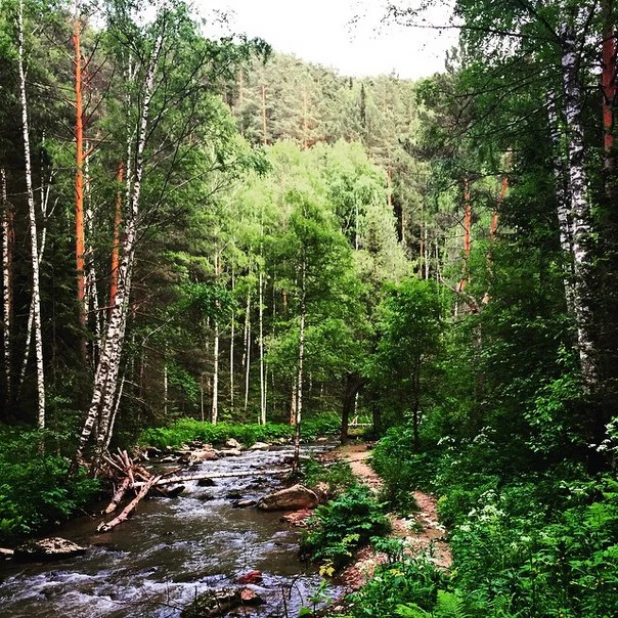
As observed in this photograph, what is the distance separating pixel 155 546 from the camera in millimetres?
8078

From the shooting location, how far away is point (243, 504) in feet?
36.6

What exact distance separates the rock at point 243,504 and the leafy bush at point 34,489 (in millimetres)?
3253

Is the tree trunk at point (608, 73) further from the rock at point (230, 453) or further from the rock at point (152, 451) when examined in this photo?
the rock at point (152, 451)

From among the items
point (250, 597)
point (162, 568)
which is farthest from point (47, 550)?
point (250, 597)

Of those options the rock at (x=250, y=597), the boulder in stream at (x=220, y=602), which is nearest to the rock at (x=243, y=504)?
the boulder in stream at (x=220, y=602)

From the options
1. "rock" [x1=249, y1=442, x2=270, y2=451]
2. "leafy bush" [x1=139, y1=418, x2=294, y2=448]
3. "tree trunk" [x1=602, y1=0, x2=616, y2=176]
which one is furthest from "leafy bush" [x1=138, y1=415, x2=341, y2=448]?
"tree trunk" [x1=602, y1=0, x2=616, y2=176]

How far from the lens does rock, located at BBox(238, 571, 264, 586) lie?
6363 mm

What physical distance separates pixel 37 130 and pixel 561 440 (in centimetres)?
1684

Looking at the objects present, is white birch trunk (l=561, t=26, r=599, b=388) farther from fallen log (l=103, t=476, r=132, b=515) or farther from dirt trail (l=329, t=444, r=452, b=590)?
fallen log (l=103, t=476, r=132, b=515)

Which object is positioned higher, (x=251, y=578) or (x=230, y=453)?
(x=251, y=578)

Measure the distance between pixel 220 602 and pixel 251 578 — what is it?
1.05m

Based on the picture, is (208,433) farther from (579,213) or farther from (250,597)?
(579,213)

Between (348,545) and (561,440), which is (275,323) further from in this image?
(561,440)

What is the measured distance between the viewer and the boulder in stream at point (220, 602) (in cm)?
525
